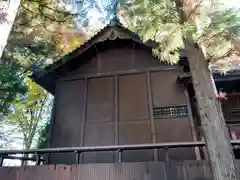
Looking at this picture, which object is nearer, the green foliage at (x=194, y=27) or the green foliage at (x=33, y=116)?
the green foliage at (x=194, y=27)

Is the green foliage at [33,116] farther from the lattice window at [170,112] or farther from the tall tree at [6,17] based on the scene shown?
the tall tree at [6,17]

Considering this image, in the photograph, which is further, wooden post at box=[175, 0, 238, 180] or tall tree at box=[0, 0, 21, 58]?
tall tree at box=[0, 0, 21, 58]

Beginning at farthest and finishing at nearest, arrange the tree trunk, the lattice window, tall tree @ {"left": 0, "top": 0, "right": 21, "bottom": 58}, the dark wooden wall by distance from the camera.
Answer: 1. the lattice window
2. the dark wooden wall
3. tall tree @ {"left": 0, "top": 0, "right": 21, "bottom": 58}
4. the tree trunk

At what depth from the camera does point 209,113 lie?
3072 millimetres

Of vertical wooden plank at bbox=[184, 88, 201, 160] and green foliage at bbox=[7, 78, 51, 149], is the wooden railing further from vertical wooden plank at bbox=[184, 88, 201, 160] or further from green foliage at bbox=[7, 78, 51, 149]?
green foliage at bbox=[7, 78, 51, 149]

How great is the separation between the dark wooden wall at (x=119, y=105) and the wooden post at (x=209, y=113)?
2.30 metres

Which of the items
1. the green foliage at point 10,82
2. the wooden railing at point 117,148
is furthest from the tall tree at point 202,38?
the green foliage at point 10,82

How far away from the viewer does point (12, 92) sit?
253 inches

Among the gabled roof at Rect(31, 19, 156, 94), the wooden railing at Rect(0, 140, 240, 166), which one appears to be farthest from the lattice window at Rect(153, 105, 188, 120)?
the gabled roof at Rect(31, 19, 156, 94)

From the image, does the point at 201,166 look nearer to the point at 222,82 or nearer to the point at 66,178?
the point at 66,178

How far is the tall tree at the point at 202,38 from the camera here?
3033 millimetres

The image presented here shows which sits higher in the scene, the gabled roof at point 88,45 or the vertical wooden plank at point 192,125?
the gabled roof at point 88,45

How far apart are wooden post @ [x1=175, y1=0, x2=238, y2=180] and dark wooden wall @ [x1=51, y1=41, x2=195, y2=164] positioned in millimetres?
2298

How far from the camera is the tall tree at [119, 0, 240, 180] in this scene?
3.03 meters
